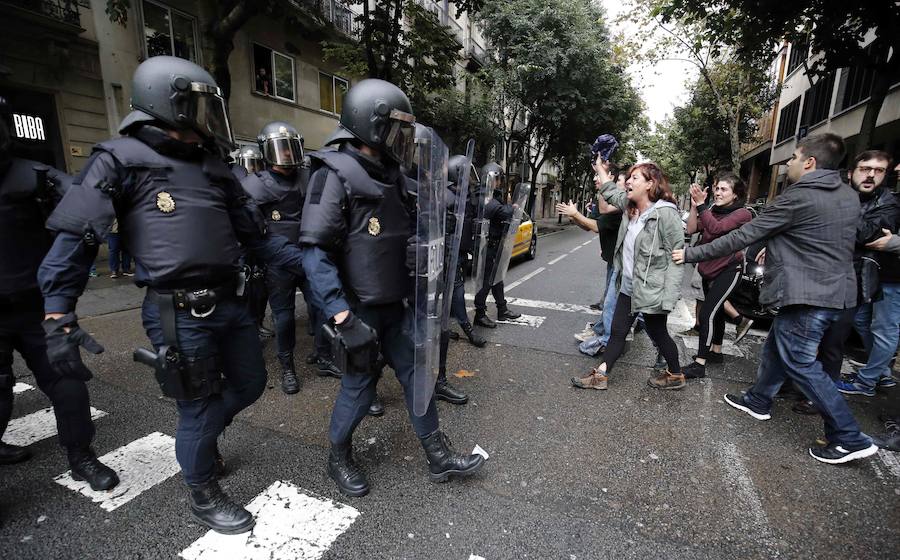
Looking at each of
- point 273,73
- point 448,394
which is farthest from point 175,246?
point 273,73

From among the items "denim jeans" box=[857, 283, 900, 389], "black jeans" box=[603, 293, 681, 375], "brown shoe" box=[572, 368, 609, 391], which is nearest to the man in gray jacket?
"black jeans" box=[603, 293, 681, 375]

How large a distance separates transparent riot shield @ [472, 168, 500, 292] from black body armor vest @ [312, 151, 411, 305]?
2.40 m

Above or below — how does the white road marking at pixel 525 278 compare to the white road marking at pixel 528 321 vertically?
below

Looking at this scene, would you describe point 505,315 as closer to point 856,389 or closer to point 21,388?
point 856,389

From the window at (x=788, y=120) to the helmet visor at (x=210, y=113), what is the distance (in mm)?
27046

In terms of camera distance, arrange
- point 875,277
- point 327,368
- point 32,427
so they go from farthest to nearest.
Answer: point 327,368 → point 875,277 → point 32,427

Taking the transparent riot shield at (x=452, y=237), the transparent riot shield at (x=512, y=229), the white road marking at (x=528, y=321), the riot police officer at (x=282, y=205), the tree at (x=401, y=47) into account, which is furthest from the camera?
the tree at (x=401, y=47)

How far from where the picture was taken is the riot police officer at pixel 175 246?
5.96 feet

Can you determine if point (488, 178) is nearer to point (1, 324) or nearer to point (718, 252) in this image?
point (718, 252)

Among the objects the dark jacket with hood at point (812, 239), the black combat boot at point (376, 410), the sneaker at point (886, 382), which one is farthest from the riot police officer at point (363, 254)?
the sneaker at point (886, 382)

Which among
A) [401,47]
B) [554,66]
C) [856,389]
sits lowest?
[856,389]

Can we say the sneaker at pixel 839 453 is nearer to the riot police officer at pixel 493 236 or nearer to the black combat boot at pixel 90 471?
the riot police officer at pixel 493 236

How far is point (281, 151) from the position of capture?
4012mm

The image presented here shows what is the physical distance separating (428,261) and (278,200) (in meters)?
2.32
